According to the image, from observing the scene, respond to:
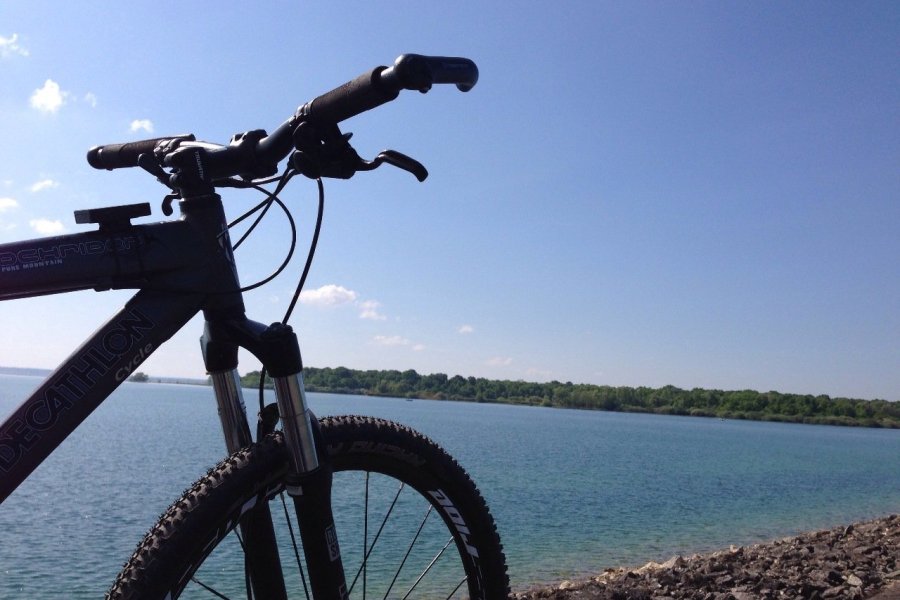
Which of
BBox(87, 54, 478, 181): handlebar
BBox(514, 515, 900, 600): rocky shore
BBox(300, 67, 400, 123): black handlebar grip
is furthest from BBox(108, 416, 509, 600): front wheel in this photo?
BBox(514, 515, 900, 600): rocky shore

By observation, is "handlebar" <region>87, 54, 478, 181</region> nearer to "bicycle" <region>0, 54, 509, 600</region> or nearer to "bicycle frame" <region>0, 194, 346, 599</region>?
"bicycle" <region>0, 54, 509, 600</region>

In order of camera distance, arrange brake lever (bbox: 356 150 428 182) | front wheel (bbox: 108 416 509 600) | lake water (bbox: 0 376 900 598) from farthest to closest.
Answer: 1. lake water (bbox: 0 376 900 598)
2. brake lever (bbox: 356 150 428 182)
3. front wheel (bbox: 108 416 509 600)

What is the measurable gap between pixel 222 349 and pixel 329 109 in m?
0.95

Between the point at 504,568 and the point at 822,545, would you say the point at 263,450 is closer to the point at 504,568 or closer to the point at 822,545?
the point at 504,568

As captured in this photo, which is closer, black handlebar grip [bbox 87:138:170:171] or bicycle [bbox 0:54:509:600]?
bicycle [bbox 0:54:509:600]

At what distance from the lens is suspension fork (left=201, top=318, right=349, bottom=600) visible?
2240 millimetres

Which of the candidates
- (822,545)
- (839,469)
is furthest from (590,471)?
(822,545)

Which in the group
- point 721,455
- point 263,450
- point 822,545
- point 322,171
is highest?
point 322,171

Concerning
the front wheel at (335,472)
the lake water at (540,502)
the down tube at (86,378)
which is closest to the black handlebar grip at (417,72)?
the down tube at (86,378)

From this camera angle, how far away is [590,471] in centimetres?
3231

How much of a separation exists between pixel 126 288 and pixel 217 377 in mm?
446

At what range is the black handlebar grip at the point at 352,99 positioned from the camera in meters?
1.86

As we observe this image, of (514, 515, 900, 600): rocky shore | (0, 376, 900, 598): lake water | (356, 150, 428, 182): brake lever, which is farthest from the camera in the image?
(0, 376, 900, 598): lake water

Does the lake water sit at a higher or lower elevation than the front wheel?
lower
